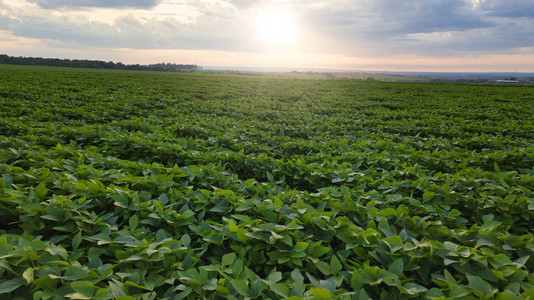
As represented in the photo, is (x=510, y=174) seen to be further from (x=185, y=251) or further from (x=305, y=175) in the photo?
(x=185, y=251)

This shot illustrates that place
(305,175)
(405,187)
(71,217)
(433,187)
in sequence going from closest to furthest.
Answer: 1. (71,217)
2. (433,187)
3. (405,187)
4. (305,175)

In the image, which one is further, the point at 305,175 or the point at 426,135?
the point at 426,135

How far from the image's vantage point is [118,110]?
1181cm

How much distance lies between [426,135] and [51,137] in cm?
987

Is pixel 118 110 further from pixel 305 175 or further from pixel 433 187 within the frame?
pixel 433 187

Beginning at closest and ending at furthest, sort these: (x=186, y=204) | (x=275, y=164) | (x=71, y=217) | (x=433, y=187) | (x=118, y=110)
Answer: (x=71, y=217), (x=186, y=204), (x=433, y=187), (x=275, y=164), (x=118, y=110)

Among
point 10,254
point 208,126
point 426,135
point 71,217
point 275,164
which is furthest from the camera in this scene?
point 426,135

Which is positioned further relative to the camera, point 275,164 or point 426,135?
point 426,135

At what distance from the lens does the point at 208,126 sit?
26.2ft

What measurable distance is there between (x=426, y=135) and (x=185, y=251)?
8877 millimetres

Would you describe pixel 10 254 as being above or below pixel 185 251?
above

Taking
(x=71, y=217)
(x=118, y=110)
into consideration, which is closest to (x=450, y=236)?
(x=71, y=217)

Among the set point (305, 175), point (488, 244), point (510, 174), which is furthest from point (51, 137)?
point (510, 174)

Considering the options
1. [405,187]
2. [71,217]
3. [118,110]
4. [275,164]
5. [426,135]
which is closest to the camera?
[71,217]
